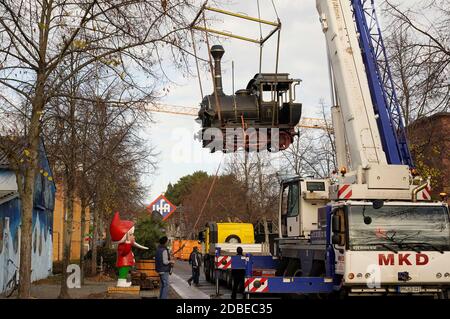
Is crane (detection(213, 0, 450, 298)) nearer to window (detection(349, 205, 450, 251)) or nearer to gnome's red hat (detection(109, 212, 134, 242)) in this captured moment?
window (detection(349, 205, 450, 251))

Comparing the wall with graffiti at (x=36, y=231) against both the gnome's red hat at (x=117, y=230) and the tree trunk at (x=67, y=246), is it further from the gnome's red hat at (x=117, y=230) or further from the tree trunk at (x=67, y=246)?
the gnome's red hat at (x=117, y=230)

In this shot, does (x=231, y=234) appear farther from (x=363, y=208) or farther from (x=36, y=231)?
(x=363, y=208)

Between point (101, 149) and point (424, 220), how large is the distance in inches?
539

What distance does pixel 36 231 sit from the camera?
1089 inches

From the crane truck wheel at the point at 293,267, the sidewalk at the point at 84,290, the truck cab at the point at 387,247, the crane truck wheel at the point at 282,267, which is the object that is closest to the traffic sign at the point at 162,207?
the sidewalk at the point at 84,290

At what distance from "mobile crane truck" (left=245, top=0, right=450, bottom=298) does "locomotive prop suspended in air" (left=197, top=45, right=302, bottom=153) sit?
1.25 m

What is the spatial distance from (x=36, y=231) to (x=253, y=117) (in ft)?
53.5

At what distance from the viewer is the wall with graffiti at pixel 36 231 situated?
20.2 metres

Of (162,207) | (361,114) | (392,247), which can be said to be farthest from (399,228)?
(162,207)

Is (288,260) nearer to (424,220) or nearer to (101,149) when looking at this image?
(424,220)

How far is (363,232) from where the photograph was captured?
36.1ft

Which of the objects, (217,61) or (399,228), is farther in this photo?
(217,61)

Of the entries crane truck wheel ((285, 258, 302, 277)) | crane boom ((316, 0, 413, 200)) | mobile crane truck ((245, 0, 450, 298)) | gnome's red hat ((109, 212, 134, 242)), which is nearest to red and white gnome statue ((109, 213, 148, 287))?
gnome's red hat ((109, 212, 134, 242))

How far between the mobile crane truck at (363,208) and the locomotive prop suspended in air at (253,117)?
4.09 feet
